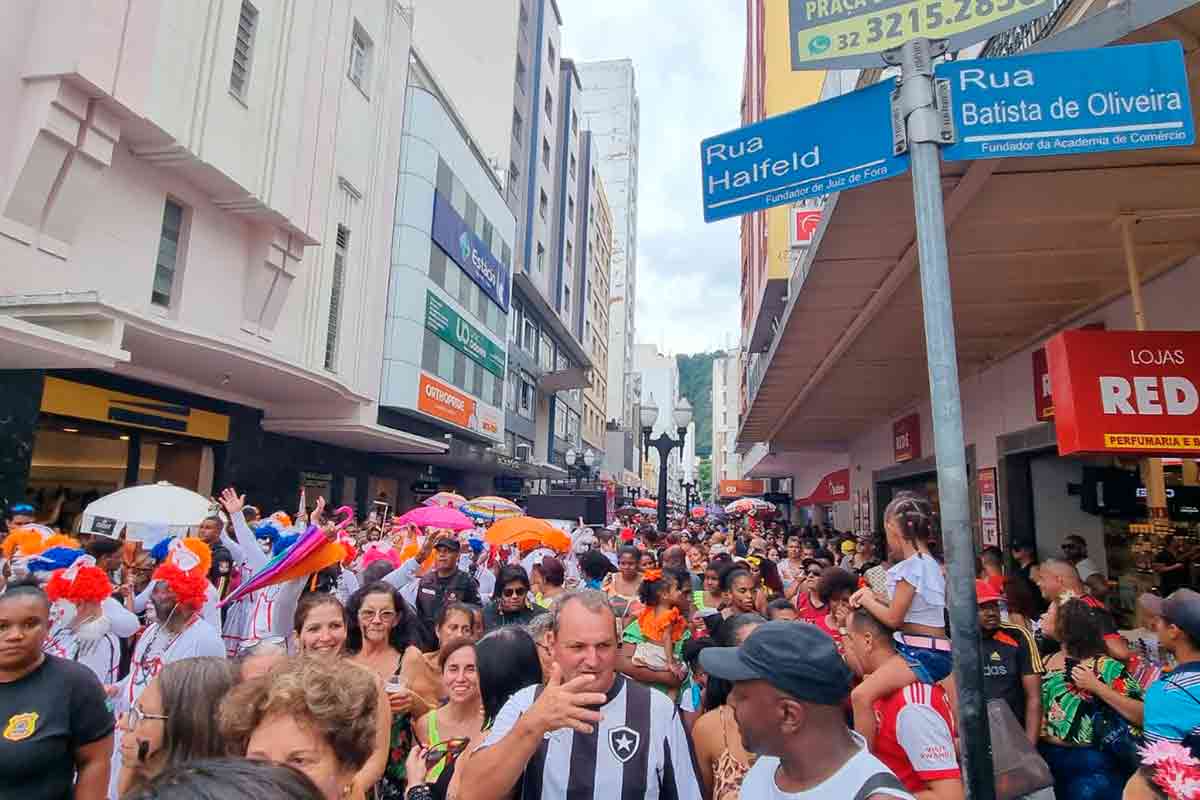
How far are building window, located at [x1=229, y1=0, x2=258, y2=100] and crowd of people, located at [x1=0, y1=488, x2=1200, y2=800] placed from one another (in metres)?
12.4

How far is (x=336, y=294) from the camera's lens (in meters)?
20.0

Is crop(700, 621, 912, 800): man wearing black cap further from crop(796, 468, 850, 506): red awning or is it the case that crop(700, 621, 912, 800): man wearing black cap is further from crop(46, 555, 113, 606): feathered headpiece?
crop(796, 468, 850, 506): red awning

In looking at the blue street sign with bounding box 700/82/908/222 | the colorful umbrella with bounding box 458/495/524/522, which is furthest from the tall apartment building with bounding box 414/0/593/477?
the blue street sign with bounding box 700/82/908/222

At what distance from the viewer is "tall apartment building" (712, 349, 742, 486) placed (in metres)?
88.9

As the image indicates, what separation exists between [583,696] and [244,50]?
17.5 meters

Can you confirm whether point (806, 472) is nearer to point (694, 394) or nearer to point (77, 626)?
point (77, 626)

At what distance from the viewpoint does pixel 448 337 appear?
25719 millimetres

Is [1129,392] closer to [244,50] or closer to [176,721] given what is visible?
[176,721]

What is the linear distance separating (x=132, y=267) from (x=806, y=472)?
86.7 ft

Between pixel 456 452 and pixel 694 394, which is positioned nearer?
pixel 456 452

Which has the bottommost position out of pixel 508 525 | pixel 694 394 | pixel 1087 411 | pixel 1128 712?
pixel 1128 712

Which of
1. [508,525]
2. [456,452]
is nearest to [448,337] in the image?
[456,452]

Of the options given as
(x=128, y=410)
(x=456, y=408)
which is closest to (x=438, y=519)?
(x=128, y=410)

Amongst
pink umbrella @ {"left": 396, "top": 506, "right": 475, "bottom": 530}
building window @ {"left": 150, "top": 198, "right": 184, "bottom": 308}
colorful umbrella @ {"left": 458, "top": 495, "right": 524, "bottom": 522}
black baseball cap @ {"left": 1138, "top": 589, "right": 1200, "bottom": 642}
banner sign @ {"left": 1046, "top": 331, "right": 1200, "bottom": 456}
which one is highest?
building window @ {"left": 150, "top": 198, "right": 184, "bottom": 308}
